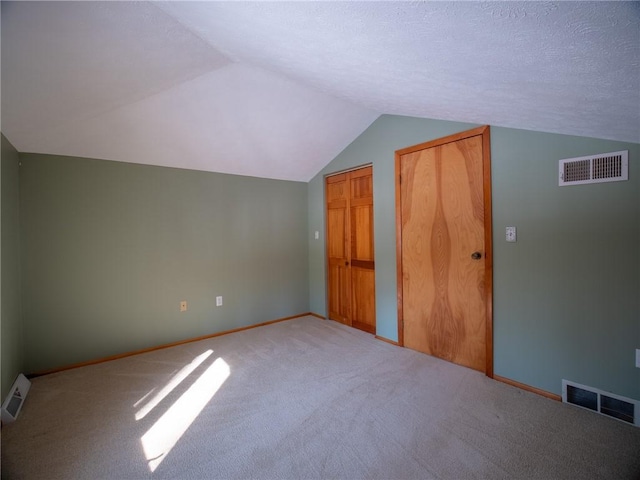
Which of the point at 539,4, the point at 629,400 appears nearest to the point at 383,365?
the point at 629,400

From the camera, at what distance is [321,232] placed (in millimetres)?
3873

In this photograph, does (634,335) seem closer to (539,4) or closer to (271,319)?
(539,4)

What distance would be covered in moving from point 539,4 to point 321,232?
3229 millimetres

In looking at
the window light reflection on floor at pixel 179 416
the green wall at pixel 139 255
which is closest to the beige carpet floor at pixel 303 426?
the window light reflection on floor at pixel 179 416

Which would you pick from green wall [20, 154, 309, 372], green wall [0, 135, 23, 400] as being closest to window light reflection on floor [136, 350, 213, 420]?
green wall [20, 154, 309, 372]

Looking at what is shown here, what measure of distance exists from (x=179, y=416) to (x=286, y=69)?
7.90ft

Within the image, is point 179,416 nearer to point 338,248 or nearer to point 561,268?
point 338,248

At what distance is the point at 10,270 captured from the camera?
206cm

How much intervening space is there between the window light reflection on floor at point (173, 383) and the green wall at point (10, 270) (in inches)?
35.3

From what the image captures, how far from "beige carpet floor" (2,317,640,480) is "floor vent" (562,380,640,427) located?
0.06 m

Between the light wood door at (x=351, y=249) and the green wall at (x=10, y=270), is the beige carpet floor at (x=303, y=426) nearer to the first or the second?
the green wall at (x=10, y=270)

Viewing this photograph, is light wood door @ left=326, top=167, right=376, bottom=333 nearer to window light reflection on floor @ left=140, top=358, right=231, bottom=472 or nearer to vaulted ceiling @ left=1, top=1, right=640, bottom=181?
vaulted ceiling @ left=1, top=1, right=640, bottom=181

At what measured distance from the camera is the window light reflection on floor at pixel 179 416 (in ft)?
4.95

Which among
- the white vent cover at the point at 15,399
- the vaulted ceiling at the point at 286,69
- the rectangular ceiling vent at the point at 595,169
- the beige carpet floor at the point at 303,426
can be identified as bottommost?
the beige carpet floor at the point at 303,426
